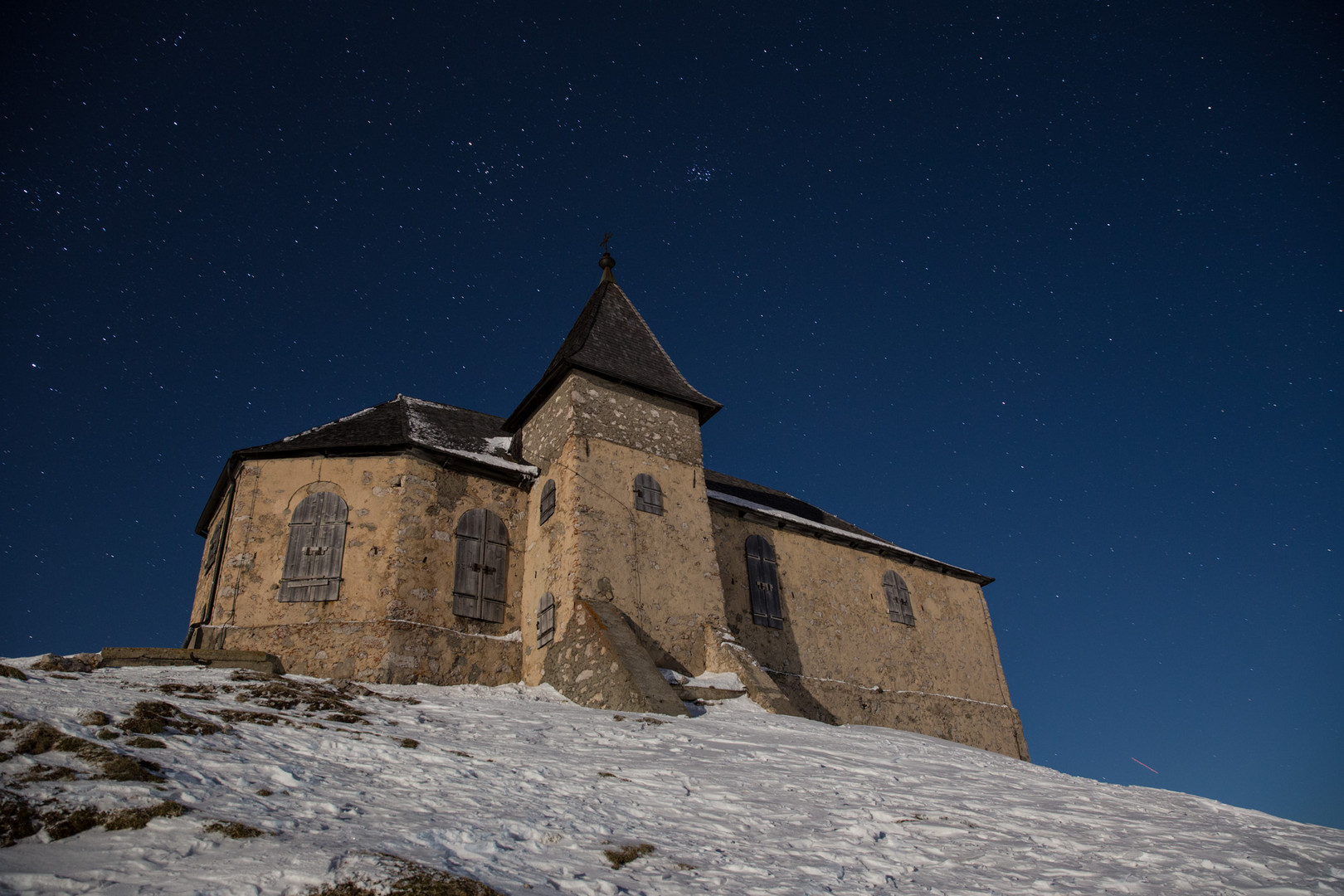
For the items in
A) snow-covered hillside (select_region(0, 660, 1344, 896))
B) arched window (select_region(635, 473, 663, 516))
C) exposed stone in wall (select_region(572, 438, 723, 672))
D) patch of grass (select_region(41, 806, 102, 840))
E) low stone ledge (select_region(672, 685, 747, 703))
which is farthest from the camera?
arched window (select_region(635, 473, 663, 516))

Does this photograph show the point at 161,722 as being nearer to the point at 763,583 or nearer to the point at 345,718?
the point at 345,718

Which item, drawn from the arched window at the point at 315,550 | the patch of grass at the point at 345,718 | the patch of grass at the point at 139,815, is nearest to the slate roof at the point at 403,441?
the arched window at the point at 315,550

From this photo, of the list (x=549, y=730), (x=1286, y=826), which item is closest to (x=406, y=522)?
(x=549, y=730)

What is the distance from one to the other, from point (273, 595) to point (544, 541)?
15.6 feet

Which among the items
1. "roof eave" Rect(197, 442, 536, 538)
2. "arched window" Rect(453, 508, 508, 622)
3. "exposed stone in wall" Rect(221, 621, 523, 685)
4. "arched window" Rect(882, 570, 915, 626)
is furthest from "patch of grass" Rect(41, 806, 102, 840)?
"arched window" Rect(882, 570, 915, 626)

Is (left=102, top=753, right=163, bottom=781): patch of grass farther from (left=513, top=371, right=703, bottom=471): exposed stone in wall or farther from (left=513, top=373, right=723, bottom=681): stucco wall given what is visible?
(left=513, top=371, right=703, bottom=471): exposed stone in wall

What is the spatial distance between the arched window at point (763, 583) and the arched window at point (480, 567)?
18.4ft

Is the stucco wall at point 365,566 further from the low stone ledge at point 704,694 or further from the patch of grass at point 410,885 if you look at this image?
the patch of grass at point 410,885

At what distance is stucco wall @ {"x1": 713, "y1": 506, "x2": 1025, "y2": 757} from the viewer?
61.2 ft

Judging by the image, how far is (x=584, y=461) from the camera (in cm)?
1628

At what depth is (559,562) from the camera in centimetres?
1555

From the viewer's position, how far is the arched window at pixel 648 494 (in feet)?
54.5

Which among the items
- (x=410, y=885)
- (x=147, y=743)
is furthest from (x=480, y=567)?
(x=410, y=885)

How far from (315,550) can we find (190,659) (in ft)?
9.38
